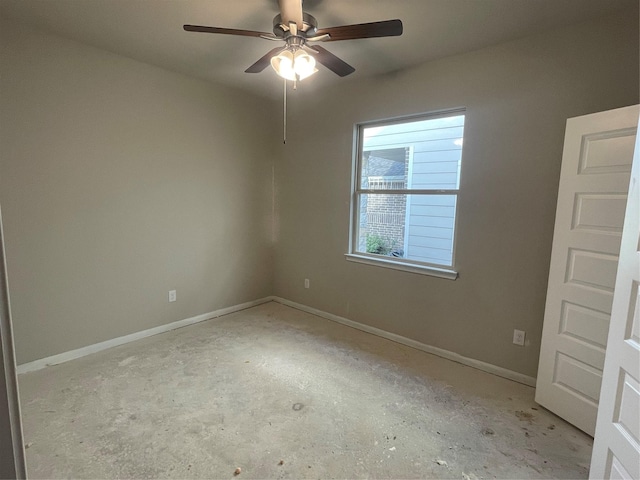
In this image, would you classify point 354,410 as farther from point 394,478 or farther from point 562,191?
point 562,191

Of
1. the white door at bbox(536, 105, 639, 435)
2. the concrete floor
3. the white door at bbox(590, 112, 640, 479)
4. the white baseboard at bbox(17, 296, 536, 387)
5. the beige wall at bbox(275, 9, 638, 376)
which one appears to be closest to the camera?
the white door at bbox(590, 112, 640, 479)

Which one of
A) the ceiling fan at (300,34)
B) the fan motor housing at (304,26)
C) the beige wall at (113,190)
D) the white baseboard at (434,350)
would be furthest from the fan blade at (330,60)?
the white baseboard at (434,350)

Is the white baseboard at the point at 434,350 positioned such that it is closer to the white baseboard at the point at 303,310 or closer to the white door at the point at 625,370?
the white baseboard at the point at 303,310

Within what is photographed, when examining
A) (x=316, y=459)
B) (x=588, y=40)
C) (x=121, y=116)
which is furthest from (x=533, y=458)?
(x=121, y=116)

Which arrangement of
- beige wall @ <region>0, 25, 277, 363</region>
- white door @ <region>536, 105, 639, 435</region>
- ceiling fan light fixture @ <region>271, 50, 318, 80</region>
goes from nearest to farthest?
white door @ <region>536, 105, 639, 435</region> → ceiling fan light fixture @ <region>271, 50, 318, 80</region> → beige wall @ <region>0, 25, 277, 363</region>

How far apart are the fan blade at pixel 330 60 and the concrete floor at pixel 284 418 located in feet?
7.52

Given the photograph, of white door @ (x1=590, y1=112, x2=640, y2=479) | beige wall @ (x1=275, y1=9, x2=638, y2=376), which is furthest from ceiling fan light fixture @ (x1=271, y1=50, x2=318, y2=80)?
white door @ (x1=590, y1=112, x2=640, y2=479)

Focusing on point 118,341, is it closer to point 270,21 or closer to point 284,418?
point 284,418

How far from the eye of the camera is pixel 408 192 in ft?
9.83

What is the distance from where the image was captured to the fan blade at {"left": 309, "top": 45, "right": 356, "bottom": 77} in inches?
78.5

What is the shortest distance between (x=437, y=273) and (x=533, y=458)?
143 centimetres

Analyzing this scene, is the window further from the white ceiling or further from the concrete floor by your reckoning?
the concrete floor

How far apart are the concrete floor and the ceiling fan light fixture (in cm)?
217

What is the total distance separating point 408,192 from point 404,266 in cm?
71
